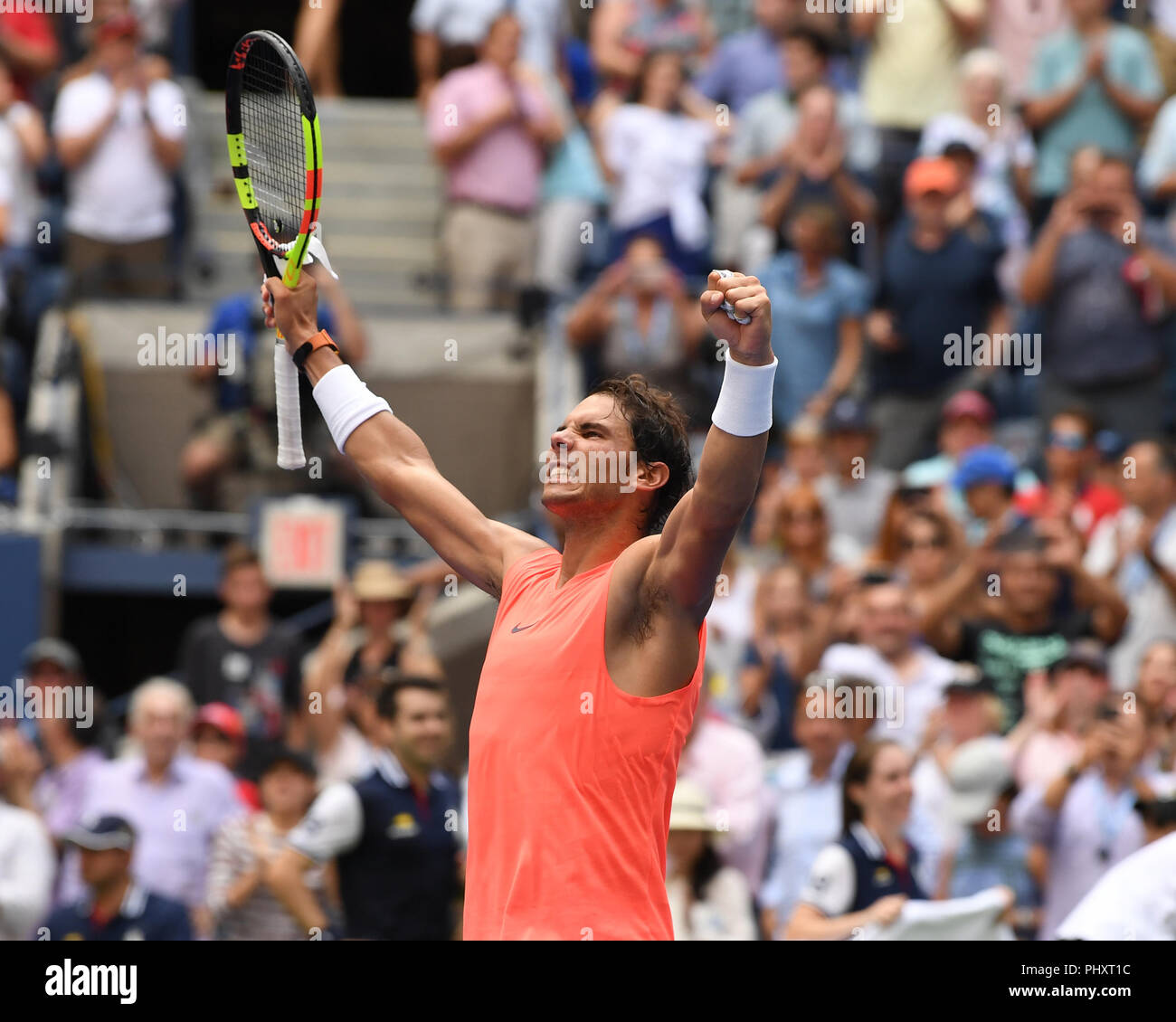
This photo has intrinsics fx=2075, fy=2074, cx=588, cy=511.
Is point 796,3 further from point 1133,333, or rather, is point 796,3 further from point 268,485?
point 268,485

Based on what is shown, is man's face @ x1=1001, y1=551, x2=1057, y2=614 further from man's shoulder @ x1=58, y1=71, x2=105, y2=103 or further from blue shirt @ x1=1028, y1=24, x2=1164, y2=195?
man's shoulder @ x1=58, y1=71, x2=105, y2=103

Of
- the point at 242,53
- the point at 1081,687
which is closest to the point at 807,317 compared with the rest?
the point at 1081,687

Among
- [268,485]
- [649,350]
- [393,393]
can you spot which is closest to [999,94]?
[649,350]

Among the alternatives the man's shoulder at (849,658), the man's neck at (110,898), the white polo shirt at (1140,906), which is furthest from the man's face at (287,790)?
the white polo shirt at (1140,906)

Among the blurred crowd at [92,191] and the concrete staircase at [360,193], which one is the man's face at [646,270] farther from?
the blurred crowd at [92,191]

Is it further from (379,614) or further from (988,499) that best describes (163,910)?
(988,499)

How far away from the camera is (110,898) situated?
7.00 metres

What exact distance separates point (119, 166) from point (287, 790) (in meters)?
4.61

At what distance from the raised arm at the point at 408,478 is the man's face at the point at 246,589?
435 centimetres

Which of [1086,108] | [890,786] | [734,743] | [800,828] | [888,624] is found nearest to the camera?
[890,786]

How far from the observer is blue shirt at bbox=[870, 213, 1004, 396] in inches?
385

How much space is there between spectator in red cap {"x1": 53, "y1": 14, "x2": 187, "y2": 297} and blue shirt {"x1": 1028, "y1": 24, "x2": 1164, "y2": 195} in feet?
14.6

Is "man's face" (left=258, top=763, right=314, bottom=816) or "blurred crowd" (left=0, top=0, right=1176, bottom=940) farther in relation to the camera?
"man's face" (left=258, top=763, right=314, bottom=816)

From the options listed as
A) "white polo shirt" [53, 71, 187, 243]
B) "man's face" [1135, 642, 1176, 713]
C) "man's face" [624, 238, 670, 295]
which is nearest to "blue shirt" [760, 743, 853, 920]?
"man's face" [1135, 642, 1176, 713]
